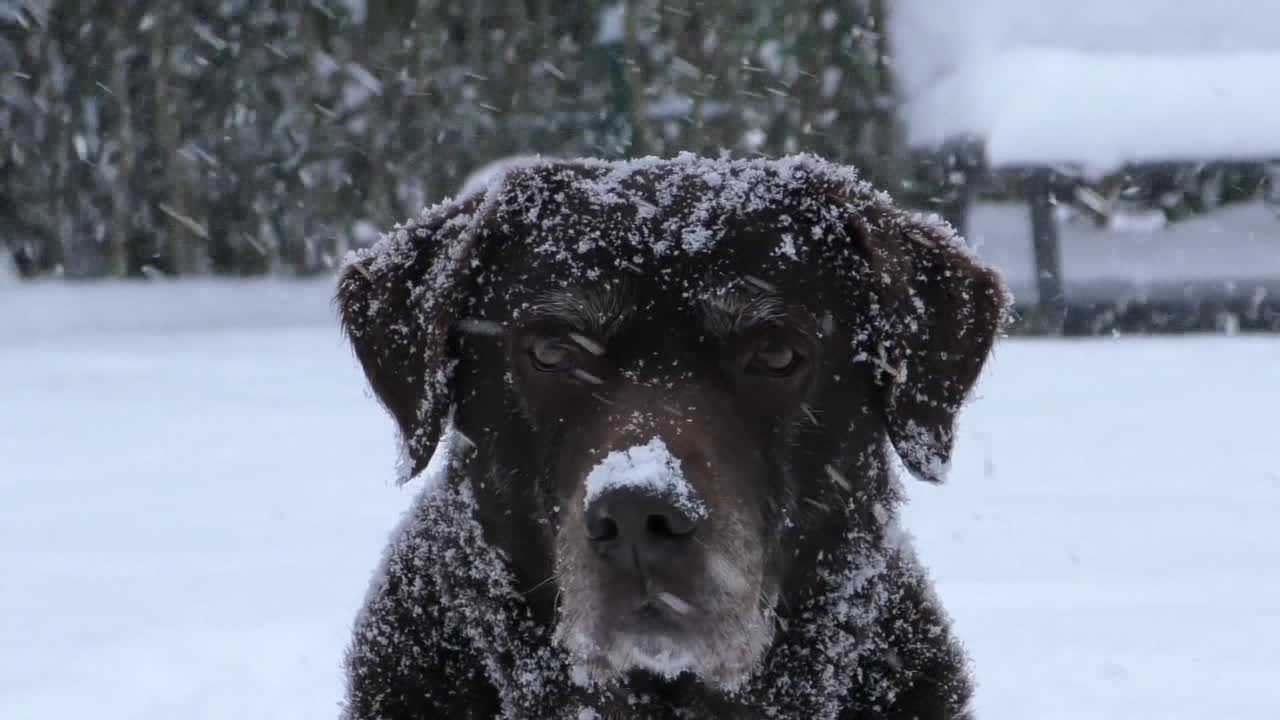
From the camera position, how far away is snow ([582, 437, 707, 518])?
228 cm

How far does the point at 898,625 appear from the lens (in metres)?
2.86

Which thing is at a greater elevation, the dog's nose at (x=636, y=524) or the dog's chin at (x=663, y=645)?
the dog's nose at (x=636, y=524)

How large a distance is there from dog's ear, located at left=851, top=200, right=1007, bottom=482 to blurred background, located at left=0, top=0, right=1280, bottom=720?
10.8 ft

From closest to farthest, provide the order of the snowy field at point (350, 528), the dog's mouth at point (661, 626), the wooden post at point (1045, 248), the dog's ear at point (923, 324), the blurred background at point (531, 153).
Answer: the dog's mouth at point (661, 626), the dog's ear at point (923, 324), the snowy field at point (350, 528), the blurred background at point (531, 153), the wooden post at point (1045, 248)

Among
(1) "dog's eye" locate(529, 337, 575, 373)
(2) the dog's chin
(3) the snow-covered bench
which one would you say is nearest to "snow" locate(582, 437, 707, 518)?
(2) the dog's chin

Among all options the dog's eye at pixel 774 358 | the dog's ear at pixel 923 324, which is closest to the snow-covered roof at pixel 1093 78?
the dog's ear at pixel 923 324

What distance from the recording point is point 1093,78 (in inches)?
383

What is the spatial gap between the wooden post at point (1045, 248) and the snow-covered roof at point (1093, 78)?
0.22m

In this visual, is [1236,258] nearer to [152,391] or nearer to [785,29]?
[785,29]

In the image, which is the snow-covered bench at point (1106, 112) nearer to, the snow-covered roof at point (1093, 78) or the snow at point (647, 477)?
the snow-covered roof at point (1093, 78)

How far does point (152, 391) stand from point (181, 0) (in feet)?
10.4

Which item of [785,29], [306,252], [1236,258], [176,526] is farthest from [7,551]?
[1236,258]

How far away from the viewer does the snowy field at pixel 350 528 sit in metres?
3.99

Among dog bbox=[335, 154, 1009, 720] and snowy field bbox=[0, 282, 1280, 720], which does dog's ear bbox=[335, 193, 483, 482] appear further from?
snowy field bbox=[0, 282, 1280, 720]
